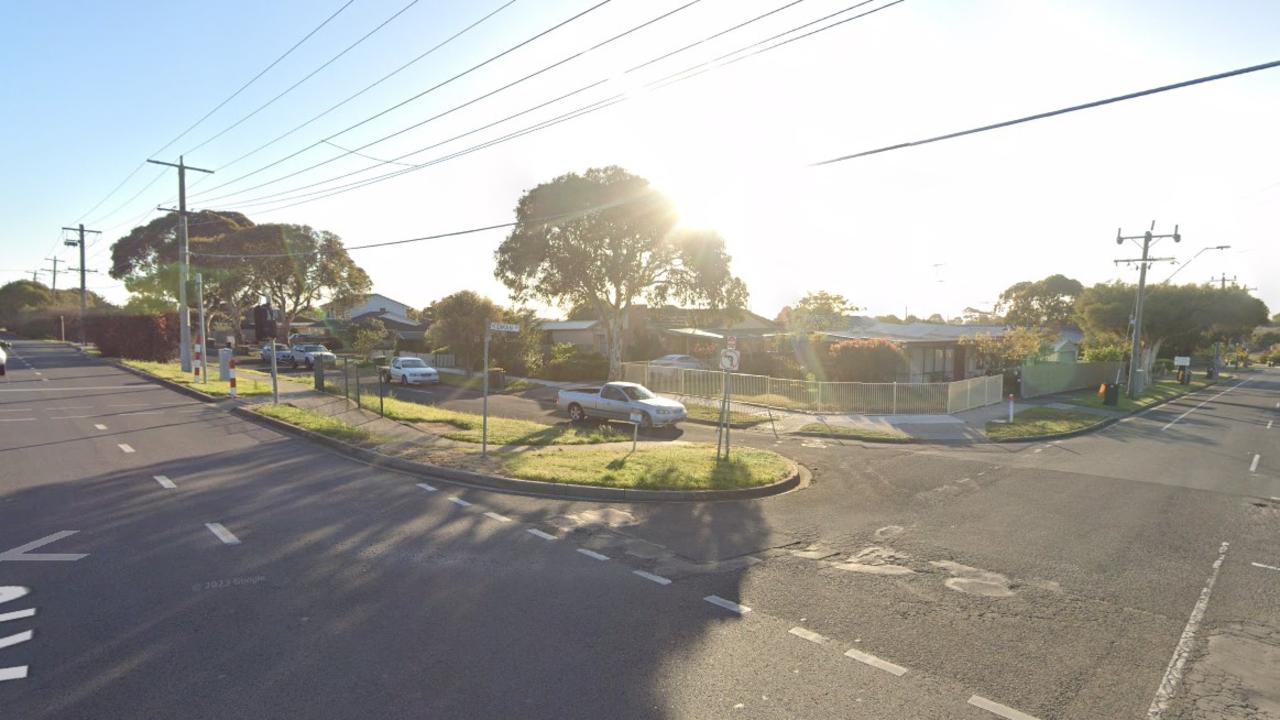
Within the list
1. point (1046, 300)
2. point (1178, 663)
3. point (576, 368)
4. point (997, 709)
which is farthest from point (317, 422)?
point (1046, 300)

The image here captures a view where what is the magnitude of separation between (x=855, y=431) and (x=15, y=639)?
59.5ft

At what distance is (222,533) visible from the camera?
7820 mm

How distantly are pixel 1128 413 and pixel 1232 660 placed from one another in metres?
26.5

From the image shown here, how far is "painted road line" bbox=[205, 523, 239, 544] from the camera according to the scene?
755 cm

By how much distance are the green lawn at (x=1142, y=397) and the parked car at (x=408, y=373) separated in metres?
29.7

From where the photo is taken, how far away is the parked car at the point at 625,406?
19031mm

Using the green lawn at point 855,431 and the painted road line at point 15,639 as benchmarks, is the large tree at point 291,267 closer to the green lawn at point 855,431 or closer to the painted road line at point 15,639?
the green lawn at point 855,431

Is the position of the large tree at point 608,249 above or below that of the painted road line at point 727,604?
above

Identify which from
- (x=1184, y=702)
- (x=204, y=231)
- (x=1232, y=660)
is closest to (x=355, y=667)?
(x=1184, y=702)

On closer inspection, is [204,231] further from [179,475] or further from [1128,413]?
[1128,413]

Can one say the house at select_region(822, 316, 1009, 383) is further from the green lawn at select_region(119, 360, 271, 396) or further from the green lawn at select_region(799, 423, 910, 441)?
the green lawn at select_region(119, 360, 271, 396)

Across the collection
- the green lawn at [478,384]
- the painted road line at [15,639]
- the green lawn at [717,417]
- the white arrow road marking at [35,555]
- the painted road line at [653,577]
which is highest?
the painted road line at [15,639]

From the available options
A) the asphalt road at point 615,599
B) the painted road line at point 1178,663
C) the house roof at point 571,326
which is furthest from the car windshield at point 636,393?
the house roof at point 571,326

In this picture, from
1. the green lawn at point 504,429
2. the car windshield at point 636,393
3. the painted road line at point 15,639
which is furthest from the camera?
the car windshield at point 636,393
